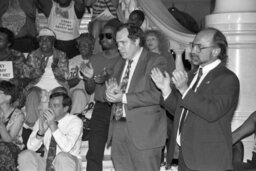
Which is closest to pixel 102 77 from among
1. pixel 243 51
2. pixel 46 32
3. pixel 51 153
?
pixel 51 153

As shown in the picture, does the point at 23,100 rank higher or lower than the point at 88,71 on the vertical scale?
lower

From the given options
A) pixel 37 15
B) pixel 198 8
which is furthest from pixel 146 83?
pixel 198 8

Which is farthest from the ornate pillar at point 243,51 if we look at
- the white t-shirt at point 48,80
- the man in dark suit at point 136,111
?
the white t-shirt at point 48,80

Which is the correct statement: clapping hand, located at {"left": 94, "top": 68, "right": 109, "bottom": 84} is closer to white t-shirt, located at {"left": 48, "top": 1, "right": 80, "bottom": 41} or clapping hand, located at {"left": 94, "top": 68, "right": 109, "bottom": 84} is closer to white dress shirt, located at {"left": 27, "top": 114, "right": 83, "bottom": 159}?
white dress shirt, located at {"left": 27, "top": 114, "right": 83, "bottom": 159}

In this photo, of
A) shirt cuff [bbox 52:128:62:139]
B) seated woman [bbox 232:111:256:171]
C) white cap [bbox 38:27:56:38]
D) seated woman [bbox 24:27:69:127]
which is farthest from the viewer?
white cap [bbox 38:27:56:38]

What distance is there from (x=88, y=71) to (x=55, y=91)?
79 centimetres

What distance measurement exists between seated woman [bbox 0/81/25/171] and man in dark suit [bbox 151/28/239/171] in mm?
2460

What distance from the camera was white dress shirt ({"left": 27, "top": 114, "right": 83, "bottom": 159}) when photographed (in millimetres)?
7086

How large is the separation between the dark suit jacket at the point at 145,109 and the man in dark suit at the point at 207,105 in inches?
26.4

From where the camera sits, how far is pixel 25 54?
981cm

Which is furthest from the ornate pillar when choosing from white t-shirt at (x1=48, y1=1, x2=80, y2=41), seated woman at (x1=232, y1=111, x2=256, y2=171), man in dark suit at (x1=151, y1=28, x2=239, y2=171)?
man in dark suit at (x1=151, y1=28, x2=239, y2=171)

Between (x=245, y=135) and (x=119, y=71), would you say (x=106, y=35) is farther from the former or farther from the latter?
(x=245, y=135)

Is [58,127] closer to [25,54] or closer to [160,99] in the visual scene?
[160,99]

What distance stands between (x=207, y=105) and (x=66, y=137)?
2355 mm
